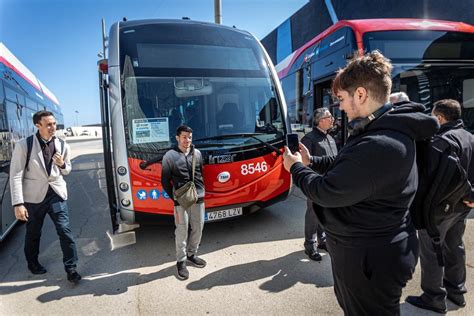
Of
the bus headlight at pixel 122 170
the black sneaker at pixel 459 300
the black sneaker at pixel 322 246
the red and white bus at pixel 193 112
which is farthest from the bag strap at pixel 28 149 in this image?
the black sneaker at pixel 459 300

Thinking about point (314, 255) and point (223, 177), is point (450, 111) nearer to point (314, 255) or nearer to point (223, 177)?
point (314, 255)

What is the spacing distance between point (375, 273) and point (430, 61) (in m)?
4.62

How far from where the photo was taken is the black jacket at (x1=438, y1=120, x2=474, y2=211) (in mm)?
2318

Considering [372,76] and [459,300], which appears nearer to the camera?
[372,76]

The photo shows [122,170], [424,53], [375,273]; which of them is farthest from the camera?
[424,53]

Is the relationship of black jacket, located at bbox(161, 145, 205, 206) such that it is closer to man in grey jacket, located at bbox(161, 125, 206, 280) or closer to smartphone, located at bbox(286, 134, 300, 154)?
man in grey jacket, located at bbox(161, 125, 206, 280)

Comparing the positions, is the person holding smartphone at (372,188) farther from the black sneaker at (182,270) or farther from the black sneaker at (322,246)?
the black sneaker at (322,246)

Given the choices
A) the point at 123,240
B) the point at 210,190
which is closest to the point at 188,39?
the point at 210,190

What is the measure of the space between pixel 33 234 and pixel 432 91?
19.1 ft

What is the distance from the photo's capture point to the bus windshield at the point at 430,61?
475 cm

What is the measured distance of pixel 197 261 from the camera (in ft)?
11.5

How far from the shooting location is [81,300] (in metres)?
2.87

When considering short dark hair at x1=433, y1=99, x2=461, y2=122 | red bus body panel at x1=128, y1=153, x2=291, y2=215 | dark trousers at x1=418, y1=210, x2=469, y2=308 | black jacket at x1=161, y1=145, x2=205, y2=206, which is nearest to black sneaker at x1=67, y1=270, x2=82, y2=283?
red bus body panel at x1=128, y1=153, x2=291, y2=215

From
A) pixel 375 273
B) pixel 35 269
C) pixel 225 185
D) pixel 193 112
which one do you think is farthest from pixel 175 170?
pixel 375 273
